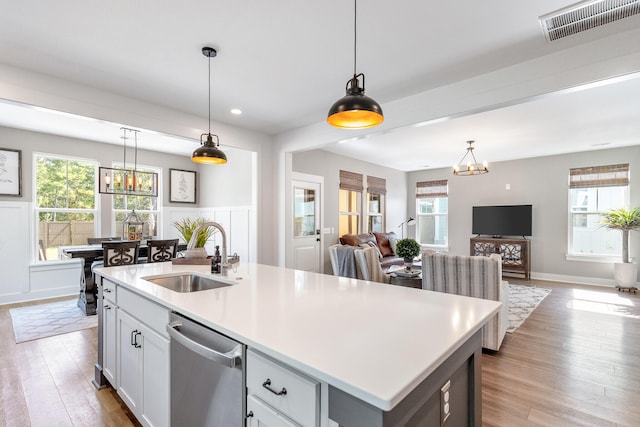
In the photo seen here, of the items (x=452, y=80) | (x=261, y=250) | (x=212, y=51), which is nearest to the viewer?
(x=212, y=51)

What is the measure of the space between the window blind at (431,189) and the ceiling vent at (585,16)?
6.11 metres

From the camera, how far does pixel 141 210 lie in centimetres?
637

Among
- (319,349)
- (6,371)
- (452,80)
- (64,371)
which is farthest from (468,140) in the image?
(6,371)

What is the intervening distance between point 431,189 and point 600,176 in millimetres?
3446

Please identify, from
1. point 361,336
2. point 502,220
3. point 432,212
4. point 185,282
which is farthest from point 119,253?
point 502,220

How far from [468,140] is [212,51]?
4.53 m

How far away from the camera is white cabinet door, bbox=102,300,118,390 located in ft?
7.14

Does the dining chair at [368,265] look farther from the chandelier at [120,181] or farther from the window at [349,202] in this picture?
the chandelier at [120,181]

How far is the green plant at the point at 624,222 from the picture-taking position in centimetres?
547

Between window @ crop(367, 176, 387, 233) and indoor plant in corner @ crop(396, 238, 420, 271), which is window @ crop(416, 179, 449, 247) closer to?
window @ crop(367, 176, 387, 233)

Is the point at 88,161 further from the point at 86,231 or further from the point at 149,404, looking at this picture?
the point at 149,404

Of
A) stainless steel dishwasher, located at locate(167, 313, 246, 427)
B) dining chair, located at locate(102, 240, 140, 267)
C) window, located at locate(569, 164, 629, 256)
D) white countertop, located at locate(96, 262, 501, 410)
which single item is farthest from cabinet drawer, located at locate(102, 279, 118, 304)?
window, located at locate(569, 164, 629, 256)

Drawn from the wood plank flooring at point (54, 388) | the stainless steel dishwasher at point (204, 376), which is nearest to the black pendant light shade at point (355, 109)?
the stainless steel dishwasher at point (204, 376)

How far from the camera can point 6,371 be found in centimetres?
270
